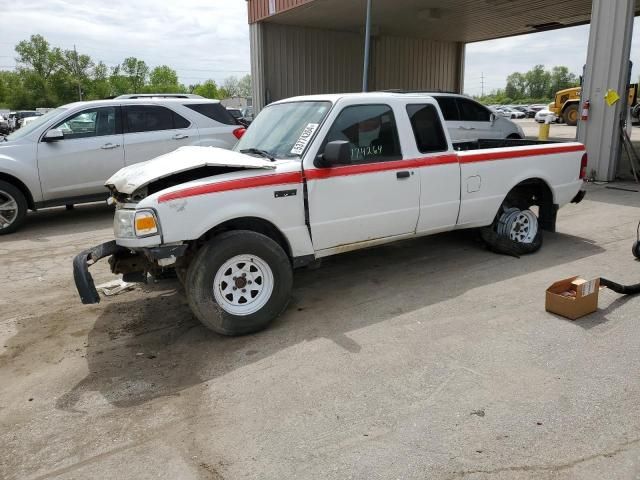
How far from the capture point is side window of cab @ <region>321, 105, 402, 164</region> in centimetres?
473

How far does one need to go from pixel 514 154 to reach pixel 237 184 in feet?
11.1

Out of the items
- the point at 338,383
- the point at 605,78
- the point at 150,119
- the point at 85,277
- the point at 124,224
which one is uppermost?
the point at 605,78

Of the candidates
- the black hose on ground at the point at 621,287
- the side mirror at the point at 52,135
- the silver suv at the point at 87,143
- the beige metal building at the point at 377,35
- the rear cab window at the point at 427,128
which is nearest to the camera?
the black hose on ground at the point at 621,287

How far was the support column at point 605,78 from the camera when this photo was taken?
1017cm

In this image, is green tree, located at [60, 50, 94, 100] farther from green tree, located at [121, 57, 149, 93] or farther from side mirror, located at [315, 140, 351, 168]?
side mirror, located at [315, 140, 351, 168]

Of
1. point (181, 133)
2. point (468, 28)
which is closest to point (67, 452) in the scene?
point (181, 133)

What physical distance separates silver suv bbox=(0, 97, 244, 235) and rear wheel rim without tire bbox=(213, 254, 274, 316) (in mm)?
5304

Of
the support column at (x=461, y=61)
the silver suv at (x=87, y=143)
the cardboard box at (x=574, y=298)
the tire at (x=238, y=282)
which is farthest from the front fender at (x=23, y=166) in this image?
the support column at (x=461, y=61)

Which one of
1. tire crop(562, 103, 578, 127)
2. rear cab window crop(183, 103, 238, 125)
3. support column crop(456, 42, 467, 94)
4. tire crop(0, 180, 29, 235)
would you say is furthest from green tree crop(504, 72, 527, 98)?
tire crop(0, 180, 29, 235)

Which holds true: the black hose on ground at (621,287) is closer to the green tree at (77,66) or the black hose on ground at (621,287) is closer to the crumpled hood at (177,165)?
the crumpled hood at (177,165)

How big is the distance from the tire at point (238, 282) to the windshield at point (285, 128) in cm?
95

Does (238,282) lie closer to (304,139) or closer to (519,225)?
(304,139)

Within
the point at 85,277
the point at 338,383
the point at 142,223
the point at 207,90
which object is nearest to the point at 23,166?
the point at 85,277

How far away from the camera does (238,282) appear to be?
425 centimetres
